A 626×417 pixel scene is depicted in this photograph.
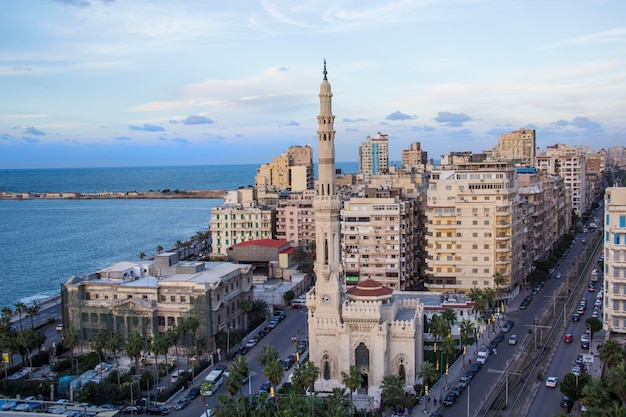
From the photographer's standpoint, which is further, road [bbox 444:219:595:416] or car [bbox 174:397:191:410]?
car [bbox 174:397:191:410]

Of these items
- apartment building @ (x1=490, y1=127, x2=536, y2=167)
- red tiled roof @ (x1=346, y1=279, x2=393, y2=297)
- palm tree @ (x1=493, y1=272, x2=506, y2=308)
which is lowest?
palm tree @ (x1=493, y1=272, x2=506, y2=308)

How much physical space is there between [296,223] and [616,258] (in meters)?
61.7

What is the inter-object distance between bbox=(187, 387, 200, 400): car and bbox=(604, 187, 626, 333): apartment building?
34.7 m

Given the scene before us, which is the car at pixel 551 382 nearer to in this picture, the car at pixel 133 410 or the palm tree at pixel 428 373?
the palm tree at pixel 428 373

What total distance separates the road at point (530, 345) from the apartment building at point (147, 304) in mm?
22990

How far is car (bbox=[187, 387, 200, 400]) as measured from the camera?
164ft

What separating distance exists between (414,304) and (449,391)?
348 inches

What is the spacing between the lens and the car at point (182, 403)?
157 ft

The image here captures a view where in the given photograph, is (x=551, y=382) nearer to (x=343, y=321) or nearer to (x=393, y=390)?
(x=393, y=390)

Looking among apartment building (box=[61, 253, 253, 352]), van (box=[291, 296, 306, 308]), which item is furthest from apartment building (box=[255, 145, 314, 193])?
apartment building (box=[61, 253, 253, 352])

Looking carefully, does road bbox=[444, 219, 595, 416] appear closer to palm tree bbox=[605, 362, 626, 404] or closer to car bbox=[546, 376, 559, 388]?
car bbox=[546, 376, 559, 388]

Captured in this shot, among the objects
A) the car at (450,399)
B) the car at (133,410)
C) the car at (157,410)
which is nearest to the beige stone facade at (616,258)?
the car at (450,399)

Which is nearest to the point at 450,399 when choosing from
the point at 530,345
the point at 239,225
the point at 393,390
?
the point at 393,390

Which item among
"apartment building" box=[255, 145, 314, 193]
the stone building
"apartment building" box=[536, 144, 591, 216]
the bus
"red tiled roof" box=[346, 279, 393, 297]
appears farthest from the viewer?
"apartment building" box=[255, 145, 314, 193]
